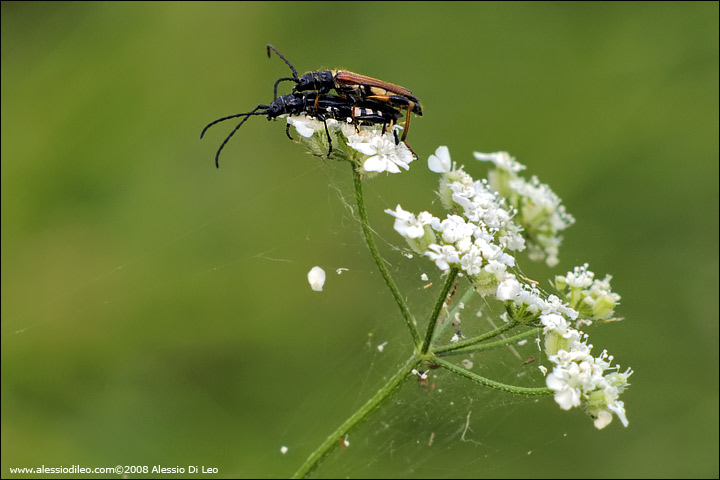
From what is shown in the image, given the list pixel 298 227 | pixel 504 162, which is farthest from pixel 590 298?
pixel 298 227

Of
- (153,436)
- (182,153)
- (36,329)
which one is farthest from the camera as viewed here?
(182,153)

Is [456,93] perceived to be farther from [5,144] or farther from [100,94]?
[5,144]

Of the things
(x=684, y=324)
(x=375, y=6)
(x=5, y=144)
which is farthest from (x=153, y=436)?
(x=375, y=6)

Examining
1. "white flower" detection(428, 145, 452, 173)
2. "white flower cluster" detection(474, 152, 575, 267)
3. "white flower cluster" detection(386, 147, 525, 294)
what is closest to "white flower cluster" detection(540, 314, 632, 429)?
"white flower cluster" detection(386, 147, 525, 294)

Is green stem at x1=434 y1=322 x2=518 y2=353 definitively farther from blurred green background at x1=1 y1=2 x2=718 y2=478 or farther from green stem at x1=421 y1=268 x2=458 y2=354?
blurred green background at x1=1 y1=2 x2=718 y2=478

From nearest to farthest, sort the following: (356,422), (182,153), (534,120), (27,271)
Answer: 1. (356,422)
2. (27,271)
3. (182,153)
4. (534,120)

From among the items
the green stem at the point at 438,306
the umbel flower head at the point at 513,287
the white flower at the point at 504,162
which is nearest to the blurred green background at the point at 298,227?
the white flower at the point at 504,162
